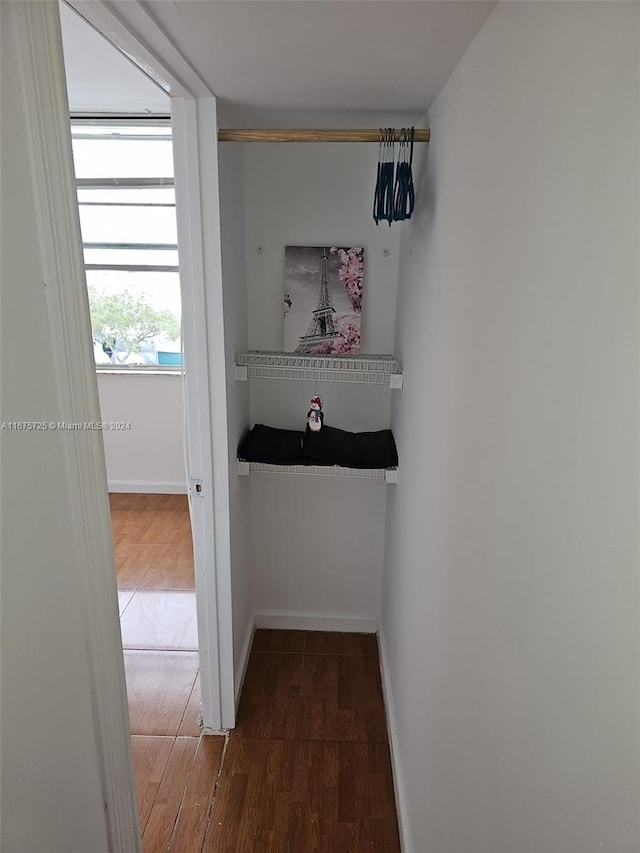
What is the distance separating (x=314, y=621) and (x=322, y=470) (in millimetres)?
908

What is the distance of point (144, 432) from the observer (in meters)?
4.03

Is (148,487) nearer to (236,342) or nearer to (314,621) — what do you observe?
(314,621)

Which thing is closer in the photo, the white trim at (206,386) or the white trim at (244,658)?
the white trim at (206,386)

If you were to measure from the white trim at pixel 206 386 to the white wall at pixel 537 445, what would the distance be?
2.29 ft

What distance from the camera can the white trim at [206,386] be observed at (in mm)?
1666

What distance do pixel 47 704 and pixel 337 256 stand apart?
1845 mm

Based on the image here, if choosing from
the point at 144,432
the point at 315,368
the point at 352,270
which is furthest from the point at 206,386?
the point at 144,432

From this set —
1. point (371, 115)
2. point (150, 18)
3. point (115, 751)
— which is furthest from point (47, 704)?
point (371, 115)

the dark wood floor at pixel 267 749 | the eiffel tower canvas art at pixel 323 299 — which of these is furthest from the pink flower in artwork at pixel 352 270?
the dark wood floor at pixel 267 749

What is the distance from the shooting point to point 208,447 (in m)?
1.90

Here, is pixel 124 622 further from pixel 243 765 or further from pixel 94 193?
pixel 94 193

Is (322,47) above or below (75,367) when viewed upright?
above

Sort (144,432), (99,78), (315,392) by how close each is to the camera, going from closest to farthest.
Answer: (315,392)
(99,78)
(144,432)

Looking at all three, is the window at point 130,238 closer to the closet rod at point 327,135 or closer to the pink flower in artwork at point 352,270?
the pink flower in artwork at point 352,270
